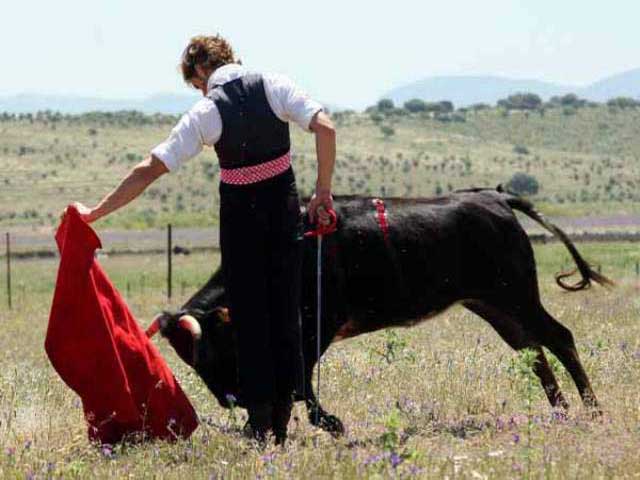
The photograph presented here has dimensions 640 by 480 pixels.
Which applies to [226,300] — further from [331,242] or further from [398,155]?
[398,155]

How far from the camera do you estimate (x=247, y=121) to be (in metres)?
7.65

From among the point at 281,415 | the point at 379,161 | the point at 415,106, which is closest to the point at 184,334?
the point at 281,415

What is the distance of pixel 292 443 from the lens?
802 cm

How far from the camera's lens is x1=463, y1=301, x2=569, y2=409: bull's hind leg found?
9656 millimetres

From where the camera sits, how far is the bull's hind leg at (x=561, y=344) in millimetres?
9594

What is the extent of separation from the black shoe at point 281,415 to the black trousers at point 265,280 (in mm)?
39

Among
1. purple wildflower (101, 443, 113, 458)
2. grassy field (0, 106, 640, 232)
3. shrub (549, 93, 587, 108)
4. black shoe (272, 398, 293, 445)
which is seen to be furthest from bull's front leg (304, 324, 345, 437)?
shrub (549, 93, 587, 108)

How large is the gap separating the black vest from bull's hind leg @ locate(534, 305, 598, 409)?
277 cm

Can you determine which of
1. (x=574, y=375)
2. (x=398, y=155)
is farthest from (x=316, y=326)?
(x=398, y=155)

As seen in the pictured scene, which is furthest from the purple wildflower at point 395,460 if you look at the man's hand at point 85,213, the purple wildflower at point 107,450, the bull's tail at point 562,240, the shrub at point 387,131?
the shrub at point 387,131

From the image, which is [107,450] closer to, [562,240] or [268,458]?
[268,458]

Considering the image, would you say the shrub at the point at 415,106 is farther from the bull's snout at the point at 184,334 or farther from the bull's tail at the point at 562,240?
the bull's snout at the point at 184,334

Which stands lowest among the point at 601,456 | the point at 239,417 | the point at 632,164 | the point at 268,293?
the point at 632,164

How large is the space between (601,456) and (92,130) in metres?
96.3
